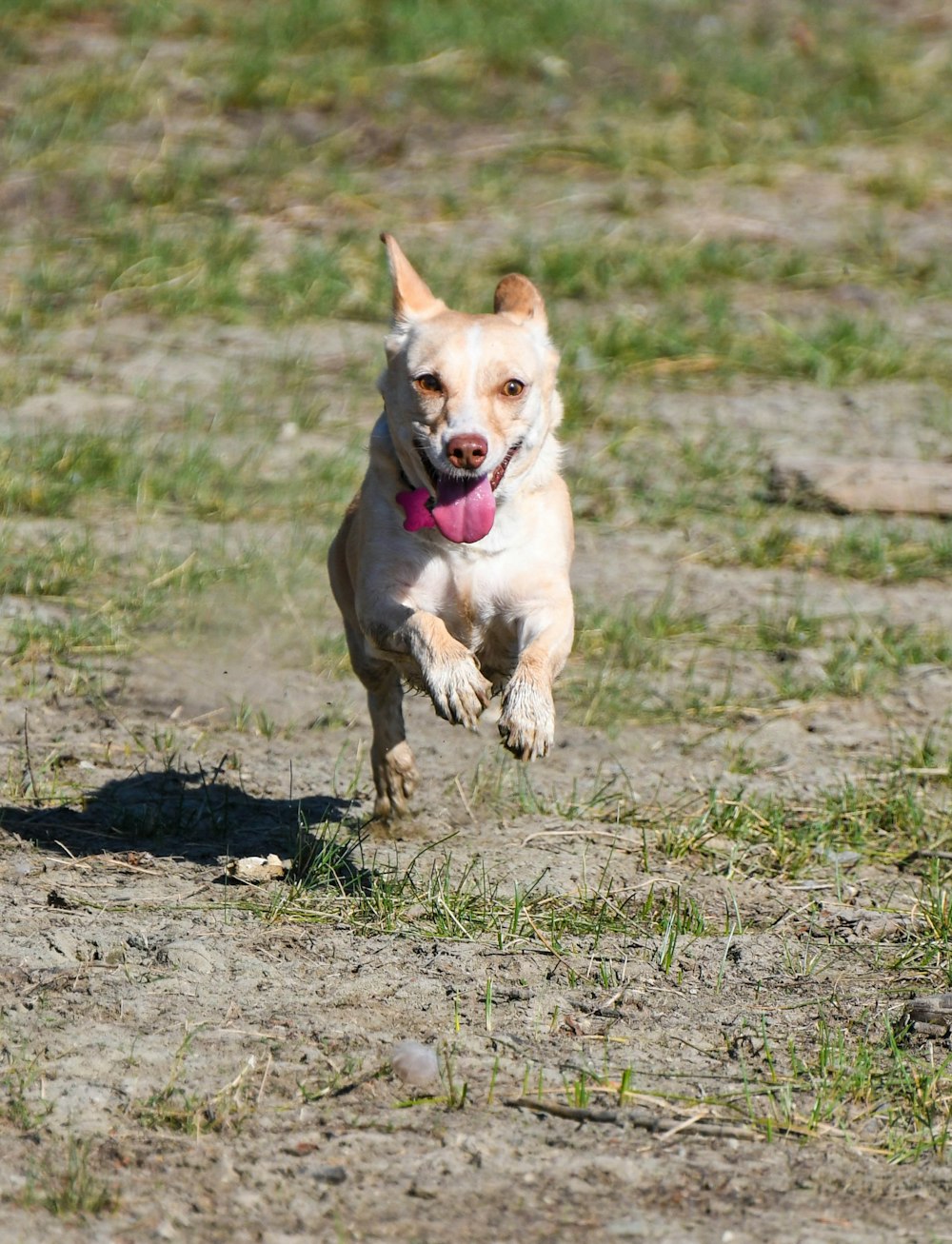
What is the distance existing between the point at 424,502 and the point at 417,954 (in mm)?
1183

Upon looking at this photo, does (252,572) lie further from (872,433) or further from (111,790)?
(872,433)

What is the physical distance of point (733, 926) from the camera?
14.7ft

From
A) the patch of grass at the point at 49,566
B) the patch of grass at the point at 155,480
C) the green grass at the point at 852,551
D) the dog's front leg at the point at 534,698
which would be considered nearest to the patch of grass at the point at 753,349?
the green grass at the point at 852,551

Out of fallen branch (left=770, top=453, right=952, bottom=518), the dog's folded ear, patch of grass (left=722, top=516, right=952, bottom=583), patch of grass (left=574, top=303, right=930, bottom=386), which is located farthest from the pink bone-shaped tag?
patch of grass (left=574, top=303, right=930, bottom=386)

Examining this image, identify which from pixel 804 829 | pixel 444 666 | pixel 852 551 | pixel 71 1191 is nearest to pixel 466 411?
pixel 444 666

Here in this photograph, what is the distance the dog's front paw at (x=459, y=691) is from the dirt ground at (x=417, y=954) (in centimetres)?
43

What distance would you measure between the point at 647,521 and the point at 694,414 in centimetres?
115

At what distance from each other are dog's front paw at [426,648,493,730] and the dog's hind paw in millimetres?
755

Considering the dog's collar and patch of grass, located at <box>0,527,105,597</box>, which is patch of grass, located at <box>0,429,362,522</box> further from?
the dog's collar

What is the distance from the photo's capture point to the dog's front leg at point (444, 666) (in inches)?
172

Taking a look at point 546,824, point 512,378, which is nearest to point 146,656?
point 546,824

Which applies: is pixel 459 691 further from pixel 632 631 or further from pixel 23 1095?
pixel 632 631

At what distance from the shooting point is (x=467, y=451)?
14.3 ft

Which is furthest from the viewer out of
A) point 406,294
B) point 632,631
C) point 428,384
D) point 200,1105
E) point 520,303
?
point 632,631
